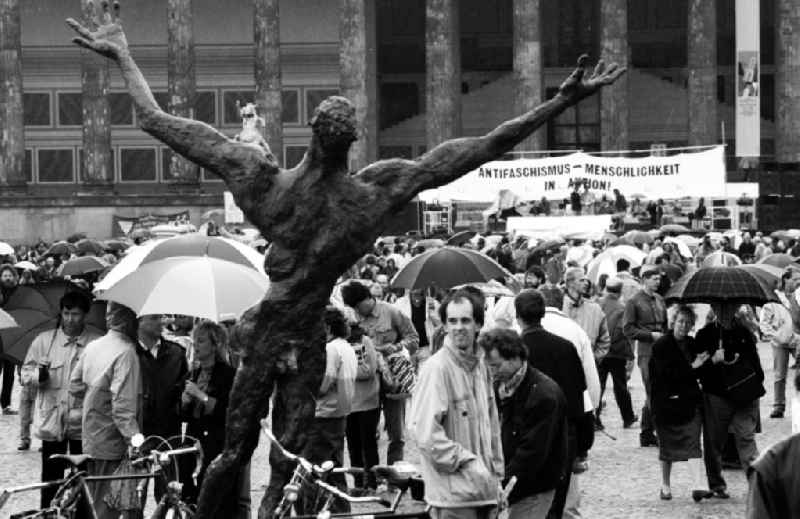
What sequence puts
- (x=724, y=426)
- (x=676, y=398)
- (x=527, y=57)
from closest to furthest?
(x=676, y=398) → (x=724, y=426) → (x=527, y=57)

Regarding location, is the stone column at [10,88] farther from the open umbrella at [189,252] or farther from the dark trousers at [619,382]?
the open umbrella at [189,252]

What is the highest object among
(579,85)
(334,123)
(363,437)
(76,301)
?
(579,85)

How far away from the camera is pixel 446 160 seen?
839 cm

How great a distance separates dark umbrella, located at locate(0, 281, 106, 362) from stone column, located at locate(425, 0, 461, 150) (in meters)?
36.7

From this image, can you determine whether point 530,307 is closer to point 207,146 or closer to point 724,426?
point 207,146

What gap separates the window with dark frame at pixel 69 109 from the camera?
60.7 m

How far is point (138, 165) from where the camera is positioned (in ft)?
199

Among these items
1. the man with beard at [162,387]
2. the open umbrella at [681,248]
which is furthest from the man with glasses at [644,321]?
the open umbrella at [681,248]

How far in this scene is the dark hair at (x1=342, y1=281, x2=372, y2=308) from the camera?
15102 mm

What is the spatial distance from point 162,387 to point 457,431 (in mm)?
2481

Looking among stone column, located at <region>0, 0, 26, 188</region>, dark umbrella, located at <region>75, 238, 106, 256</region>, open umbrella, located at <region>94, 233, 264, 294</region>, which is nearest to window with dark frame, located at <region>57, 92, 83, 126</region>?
stone column, located at <region>0, 0, 26, 188</region>

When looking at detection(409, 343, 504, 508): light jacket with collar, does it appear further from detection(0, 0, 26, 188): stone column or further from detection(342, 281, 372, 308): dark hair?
detection(0, 0, 26, 188): stone column

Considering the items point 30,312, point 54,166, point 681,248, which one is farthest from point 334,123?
point 54,166

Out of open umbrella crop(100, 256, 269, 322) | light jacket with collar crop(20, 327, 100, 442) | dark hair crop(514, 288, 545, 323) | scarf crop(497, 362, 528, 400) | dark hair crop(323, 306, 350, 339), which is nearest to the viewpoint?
scarf crop(497, 362, 528, 400)
